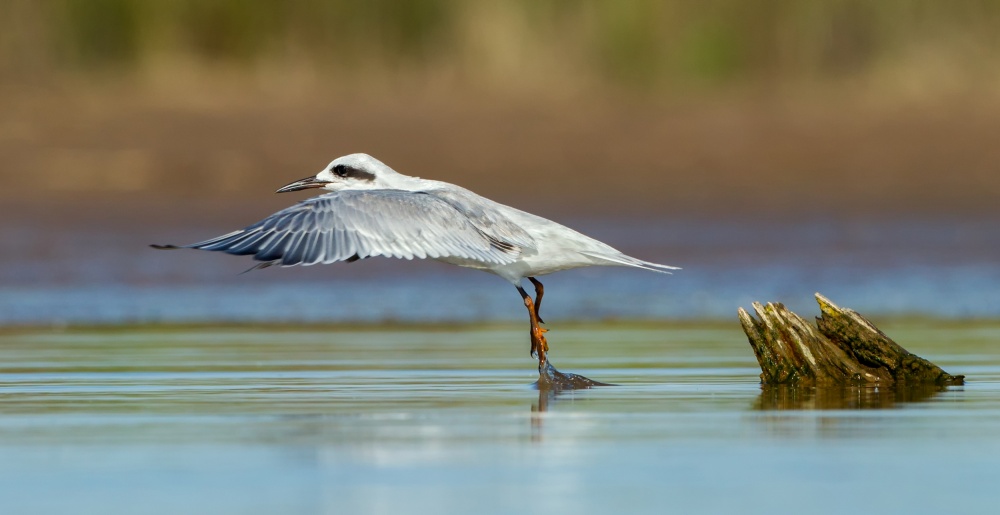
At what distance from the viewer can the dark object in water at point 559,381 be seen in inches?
384

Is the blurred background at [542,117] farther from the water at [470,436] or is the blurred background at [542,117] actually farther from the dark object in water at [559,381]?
the dark object in water at [559,381]

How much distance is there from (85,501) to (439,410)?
2.55 metres

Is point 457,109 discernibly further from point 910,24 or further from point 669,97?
point 910,24

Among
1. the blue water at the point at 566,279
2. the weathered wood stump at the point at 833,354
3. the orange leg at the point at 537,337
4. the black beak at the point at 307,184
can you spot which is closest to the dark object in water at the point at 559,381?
the orange leg at the point at 537,337

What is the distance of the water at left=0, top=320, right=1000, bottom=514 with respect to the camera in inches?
247

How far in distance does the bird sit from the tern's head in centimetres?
52

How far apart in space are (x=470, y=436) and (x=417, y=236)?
2.28 meters

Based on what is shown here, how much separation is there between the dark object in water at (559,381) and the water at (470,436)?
0.35 ft

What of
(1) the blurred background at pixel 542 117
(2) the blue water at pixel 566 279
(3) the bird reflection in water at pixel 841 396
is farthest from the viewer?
(1) the blurred background at pixel 542 117

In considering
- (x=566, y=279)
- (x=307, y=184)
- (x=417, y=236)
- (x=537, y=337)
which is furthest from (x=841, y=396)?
(x=566, y=279)

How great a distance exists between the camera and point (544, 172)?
22828 mm

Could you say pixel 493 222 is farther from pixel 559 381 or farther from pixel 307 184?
pixel 307 184

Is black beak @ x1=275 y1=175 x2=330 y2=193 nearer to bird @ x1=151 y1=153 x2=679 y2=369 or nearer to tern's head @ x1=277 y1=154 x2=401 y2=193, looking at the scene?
tern's head @ x1=277 y1=154 x2=401 y2=193

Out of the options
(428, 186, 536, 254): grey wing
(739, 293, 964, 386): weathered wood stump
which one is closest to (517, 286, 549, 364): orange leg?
(428, 186, 536, 254): grey wing
